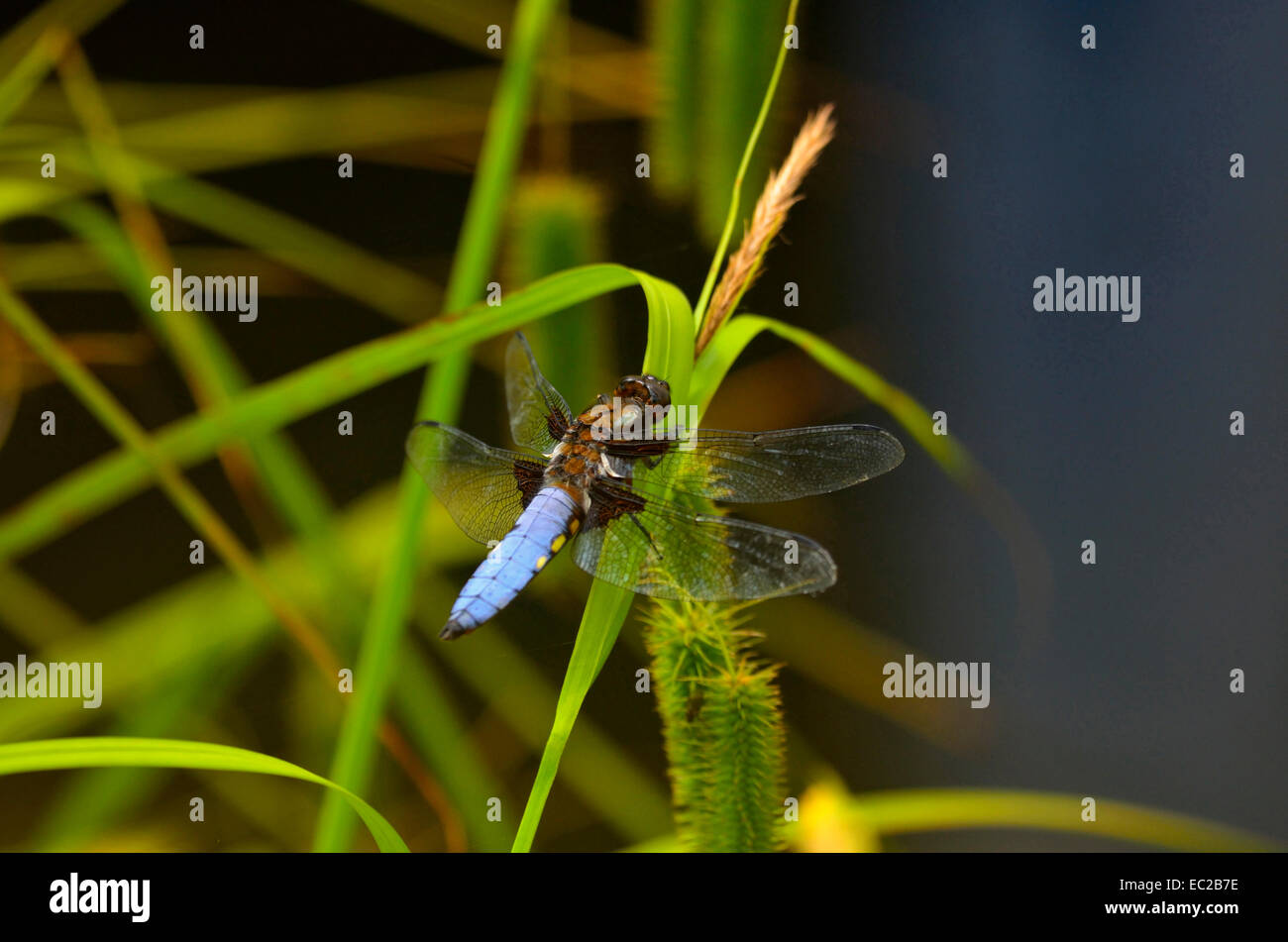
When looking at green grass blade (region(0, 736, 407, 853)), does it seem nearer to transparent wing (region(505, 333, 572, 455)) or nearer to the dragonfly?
the dragonfly

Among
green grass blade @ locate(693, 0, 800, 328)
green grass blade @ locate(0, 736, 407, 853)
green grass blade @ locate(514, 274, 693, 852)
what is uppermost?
green grass blade @ locate(693, 0, 800, 328)

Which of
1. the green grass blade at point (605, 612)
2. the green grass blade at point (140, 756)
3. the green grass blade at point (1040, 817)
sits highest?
the green grass blade at point (605, 612)

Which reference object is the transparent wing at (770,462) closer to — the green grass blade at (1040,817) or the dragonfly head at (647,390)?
the dragonfly head at (647,390)

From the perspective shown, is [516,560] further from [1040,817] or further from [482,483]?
[1040,817]

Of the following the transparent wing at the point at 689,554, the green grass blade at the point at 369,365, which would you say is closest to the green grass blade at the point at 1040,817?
the transparent wing at the point at 689,554

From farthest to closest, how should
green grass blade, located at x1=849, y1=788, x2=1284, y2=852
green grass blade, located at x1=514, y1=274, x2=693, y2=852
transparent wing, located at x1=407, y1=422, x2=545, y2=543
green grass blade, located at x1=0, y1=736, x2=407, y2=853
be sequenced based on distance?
green grass blade, located at x1=849, y1=788, x2=1284, y2=852
transparent wing, located at x1=407, y1=422, x2=545, y2=543
green grass blade, located at x1=514, y1=274, x2=693, y2=852
green grass blade, located at x1=0, y1=736, x2=407, y2=853

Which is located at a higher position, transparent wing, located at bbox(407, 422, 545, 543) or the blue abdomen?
transparent wing, located at bbox(407, 422, 545, 543)

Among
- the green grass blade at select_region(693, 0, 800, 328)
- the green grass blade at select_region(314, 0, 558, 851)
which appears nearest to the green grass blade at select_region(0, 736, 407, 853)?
the green grass blade at select_region(314, 0, 558, 851)

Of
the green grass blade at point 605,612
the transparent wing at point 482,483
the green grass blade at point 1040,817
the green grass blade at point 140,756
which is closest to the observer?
the green grass blade at point 140,756

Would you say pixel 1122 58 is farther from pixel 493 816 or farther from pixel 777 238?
pixel 493 816
